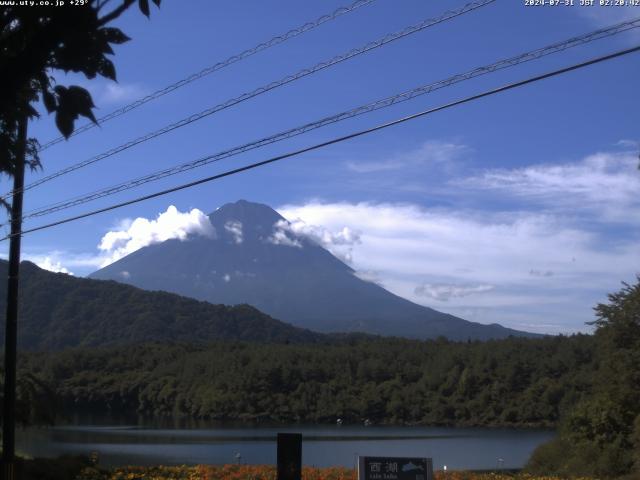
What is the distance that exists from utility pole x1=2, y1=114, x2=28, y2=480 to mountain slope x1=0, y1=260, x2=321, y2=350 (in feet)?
392

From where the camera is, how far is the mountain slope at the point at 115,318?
456 feet

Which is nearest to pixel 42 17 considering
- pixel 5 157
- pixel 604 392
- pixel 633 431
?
pixel 5 157

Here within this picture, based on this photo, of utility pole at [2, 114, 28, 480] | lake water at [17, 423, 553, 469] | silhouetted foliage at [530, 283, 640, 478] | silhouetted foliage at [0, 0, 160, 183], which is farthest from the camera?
lake water at [17, 423, 553, 469]

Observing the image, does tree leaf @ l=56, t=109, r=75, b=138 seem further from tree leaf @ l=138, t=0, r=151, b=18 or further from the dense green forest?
the dense green forest

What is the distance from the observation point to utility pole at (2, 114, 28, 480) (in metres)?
15.4

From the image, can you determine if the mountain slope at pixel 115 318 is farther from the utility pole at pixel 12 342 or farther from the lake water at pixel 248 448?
the utility pole at pixel 12 342

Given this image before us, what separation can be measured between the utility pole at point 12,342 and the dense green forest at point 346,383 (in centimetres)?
6072

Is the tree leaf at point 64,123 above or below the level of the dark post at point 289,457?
above

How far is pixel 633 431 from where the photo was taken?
28812mm

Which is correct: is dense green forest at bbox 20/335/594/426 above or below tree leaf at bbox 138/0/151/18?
below

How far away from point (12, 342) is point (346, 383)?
73.2 metres

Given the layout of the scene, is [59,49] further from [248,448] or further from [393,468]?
[248,448]

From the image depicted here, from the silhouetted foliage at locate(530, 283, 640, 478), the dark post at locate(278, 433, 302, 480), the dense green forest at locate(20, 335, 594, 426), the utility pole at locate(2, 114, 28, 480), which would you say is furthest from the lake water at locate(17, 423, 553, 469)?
the dark post at locate(278, 433, 302, 480)

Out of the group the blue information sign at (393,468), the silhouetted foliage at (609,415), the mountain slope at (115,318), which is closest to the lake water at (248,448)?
the silhouetted foliage at (609,415)
